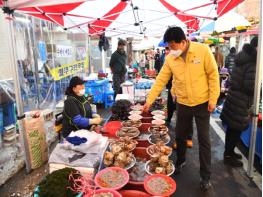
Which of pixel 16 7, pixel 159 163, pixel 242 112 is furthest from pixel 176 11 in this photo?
pixel 159 163

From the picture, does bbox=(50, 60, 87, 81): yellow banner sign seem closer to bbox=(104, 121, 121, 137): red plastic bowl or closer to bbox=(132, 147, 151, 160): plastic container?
bbox=(104, 121, 121, 137): red plastic bowl

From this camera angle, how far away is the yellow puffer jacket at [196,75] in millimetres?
2471

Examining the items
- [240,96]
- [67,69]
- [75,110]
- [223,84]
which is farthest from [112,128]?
[223,84]

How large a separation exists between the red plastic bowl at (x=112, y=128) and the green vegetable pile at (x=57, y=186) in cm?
134

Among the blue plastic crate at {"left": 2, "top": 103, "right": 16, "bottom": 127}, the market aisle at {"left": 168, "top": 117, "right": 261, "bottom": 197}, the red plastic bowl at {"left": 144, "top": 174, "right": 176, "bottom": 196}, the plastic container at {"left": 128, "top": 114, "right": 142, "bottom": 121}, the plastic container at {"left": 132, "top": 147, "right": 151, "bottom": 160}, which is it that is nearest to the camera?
the red plastic bowl at {"left": 144, "top": 174, "right": 176, "bottom": 196}

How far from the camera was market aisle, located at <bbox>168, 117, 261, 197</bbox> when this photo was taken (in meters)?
2.73

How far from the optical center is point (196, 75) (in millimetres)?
2518

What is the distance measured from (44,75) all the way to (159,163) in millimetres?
3847

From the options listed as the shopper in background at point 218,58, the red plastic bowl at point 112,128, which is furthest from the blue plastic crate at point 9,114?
the shopper in background at point 218,58

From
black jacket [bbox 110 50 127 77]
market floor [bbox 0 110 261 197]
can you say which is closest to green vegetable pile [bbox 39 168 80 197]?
market floor [bbox 0 110 261 197]

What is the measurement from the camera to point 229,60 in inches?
346

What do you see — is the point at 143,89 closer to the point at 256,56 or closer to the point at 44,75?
the point at 44,75

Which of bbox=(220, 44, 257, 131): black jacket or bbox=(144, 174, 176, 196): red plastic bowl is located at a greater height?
bbox=(220, 44, 257, 131): black jacket

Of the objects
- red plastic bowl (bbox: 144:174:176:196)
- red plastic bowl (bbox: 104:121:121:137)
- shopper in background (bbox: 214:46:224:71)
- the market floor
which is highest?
shopper in background (bbox: 214:46:224:71)
